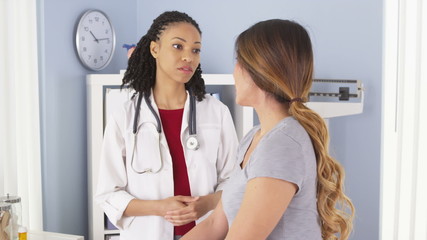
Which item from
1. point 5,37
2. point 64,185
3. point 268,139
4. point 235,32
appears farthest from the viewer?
point 235,32

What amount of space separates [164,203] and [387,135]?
3.65 feet

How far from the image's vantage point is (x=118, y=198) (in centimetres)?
147

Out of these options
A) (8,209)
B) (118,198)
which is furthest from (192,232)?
(8,209)

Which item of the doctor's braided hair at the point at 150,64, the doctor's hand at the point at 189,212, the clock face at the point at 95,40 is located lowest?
A: the doctor's hand at the point at 189,212

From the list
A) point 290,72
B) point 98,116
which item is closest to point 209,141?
point 290,72

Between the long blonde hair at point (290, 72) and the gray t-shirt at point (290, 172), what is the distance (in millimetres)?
34

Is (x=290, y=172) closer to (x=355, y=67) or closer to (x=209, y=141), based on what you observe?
(x=209, y=141)

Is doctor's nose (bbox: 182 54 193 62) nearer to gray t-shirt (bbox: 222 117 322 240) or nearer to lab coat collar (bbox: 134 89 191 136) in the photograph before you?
lab coat collar (bbox: 134 89 191 136)

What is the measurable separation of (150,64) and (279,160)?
85 cm

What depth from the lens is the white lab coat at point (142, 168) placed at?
149 centimetres

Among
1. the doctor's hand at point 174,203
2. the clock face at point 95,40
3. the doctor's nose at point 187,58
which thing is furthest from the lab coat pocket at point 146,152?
the clock face at point 95,40

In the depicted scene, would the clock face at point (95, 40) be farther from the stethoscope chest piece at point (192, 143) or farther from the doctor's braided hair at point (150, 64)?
the stethoscope chest piece at point (192, 143)

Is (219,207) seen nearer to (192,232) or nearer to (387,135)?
(192,232)

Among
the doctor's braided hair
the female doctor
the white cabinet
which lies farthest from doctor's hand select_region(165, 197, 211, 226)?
the white cabinet
